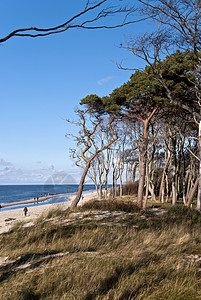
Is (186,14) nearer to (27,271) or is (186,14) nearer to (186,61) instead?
(186,61)

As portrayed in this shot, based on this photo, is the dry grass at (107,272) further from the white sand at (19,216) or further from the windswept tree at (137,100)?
the windswept tree at (137,100)

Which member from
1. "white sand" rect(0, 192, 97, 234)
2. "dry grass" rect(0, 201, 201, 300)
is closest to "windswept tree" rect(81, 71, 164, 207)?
"white sand" rect(0, 192, 97, 234)

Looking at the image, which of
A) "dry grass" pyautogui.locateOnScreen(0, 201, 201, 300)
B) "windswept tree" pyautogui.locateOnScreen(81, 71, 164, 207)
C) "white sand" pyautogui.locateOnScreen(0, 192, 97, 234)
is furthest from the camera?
"windswept tree" pyautogui.locateOnScreen(81, 71, 164, 207)

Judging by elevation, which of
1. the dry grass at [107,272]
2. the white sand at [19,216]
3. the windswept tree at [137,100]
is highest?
the windswept tree at [137,100]

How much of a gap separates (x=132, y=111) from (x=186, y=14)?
944 centimetres

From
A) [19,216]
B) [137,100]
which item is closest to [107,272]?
[137,100]

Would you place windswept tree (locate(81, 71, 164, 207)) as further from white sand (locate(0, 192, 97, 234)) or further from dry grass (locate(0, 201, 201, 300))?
dry grass (locate(0, 201, 201, 300))

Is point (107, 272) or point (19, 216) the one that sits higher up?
point (107, 272)

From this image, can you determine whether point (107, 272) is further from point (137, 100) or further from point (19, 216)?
point (19, 216)

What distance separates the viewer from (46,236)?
766 cm

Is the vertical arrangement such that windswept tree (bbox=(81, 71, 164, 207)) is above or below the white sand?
above

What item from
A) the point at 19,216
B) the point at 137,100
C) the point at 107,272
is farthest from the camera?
the point at 19,216

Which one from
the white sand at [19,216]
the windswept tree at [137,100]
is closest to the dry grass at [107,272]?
the white sand at [19,216]

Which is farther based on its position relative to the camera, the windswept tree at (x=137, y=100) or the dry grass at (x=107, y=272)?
the windswept tree at (x=137, y=100)
